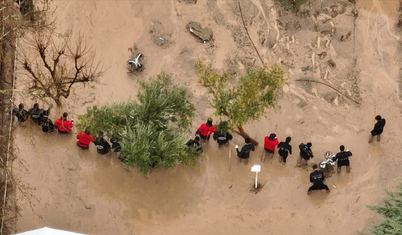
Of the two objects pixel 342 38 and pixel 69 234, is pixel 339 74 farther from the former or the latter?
pixel 69 234

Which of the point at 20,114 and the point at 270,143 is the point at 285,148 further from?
the point at 20,114

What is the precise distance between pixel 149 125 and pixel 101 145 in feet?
9.88

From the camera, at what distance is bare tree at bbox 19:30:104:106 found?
2267cm

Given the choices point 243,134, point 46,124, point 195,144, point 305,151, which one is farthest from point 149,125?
point 305,151

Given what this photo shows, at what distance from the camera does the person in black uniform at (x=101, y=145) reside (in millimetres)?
22688

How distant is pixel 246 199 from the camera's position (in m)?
23.2

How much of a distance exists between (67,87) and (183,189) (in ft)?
24.2

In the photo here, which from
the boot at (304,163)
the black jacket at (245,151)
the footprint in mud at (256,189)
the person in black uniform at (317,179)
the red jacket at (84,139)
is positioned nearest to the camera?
the person in black uniform at (317,179)

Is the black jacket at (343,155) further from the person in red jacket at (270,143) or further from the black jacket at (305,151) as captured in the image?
the person in red jacket at (270,143)

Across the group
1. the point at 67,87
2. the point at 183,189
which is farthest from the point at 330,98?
the point at 67,87

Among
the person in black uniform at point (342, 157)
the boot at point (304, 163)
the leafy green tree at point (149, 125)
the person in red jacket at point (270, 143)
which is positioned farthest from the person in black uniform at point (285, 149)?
the leafy green tree at point (149, 125)

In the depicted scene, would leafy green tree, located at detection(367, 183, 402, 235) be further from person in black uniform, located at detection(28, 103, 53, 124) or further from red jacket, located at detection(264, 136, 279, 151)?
person in black uniform, located at detection(28, 103, 53, 124)

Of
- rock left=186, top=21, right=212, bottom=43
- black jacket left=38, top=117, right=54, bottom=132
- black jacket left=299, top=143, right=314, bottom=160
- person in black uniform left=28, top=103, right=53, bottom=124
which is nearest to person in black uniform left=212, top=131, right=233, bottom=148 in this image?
black jacket left=299, top=143, right=314, bottom=160

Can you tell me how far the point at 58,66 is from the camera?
2309cm
